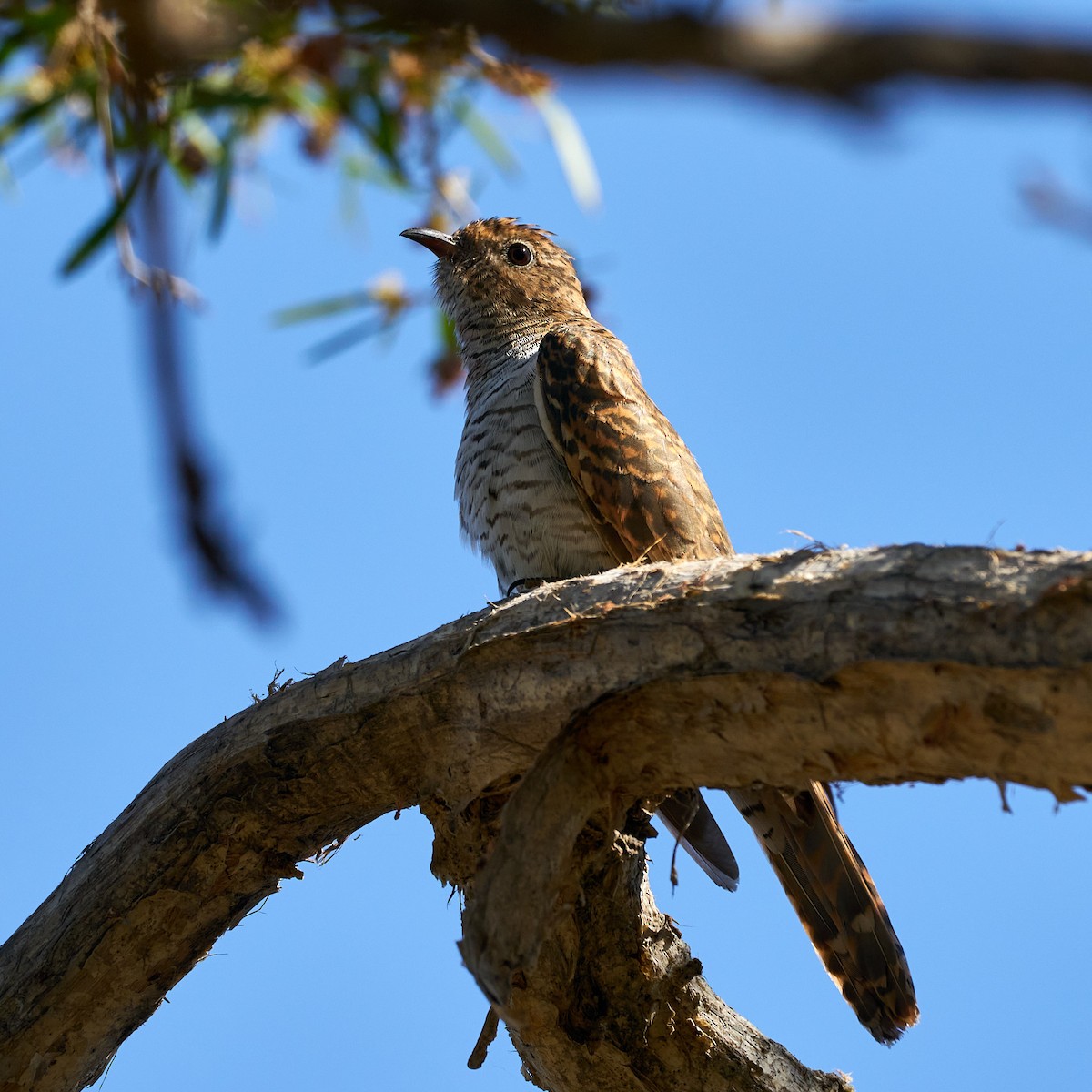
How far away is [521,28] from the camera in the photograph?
2.29 ft

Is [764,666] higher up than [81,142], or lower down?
lower down

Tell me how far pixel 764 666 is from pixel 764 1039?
1.28 meters

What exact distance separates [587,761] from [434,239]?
369cm

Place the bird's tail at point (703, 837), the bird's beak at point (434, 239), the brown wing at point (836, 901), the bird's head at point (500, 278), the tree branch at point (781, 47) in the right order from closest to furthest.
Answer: the tree branch at point (781, 47)
the brown wing at point (836, 901)
the bird's tail at point (703, 837)
the bird's head at point (500, 278)
the bird's beak at point (434, 239)

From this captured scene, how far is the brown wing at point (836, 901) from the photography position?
3.30m


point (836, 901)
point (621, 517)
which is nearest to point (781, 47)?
point (836, 901)

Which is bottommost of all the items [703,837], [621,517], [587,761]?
[587,761]

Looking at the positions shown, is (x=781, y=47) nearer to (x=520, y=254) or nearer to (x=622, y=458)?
(x=622, y=458)

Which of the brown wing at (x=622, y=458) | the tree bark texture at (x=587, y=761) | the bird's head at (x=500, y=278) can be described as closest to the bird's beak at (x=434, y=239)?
the bird's head at (x=500, y=278)

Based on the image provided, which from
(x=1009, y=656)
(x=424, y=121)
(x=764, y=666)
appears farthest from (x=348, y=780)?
(x=424, y=121)

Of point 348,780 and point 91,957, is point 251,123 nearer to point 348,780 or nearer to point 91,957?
point 348,780

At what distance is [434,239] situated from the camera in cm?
588

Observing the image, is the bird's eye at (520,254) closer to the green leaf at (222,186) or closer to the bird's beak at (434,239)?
the bird's beak at (434,239)

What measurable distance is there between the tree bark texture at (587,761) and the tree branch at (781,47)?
1.84 m
